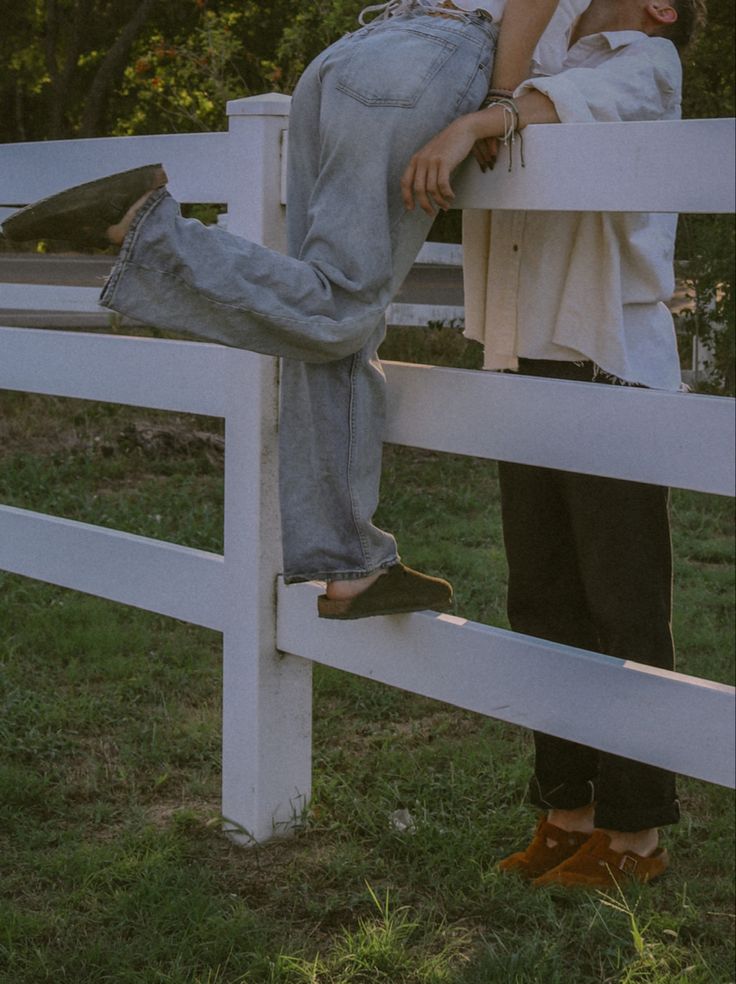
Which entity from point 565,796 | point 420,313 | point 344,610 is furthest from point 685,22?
point 420,313

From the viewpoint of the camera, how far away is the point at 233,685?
9.73 feet

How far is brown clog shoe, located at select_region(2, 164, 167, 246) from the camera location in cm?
215

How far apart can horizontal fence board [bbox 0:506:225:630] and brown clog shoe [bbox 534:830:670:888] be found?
36.4 inches

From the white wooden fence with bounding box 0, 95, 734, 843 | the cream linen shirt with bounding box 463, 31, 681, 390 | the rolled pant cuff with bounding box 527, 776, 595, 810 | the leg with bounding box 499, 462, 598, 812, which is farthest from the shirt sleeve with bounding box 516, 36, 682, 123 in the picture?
the rolled pant cuff with bounding box 527, 776, 595, 810

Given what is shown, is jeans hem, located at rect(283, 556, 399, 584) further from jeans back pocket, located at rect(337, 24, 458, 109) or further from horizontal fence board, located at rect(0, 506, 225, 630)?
jeans back pocket, located at rect(337, 24, 458, 109)

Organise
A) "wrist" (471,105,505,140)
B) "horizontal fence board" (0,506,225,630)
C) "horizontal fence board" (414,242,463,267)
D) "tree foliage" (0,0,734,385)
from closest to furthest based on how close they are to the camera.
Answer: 1. "wrist" (471,105,505,140)
2. "horizontal fence board" (0,506,225,630)
3. "tree foliage" (0,0,734,385)
4. "horizontal fence board" (414,242,463,267)

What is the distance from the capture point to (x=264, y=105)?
2746 mm

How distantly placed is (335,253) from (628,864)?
1.36 meters

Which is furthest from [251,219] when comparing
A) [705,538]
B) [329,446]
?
[705,538]

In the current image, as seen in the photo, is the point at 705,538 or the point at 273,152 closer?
the point at 273,152

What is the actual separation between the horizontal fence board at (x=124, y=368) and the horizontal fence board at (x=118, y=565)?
13.0 inches

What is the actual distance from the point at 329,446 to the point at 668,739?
80 cm

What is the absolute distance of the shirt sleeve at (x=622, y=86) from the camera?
90.6 inches

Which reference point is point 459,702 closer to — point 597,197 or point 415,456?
point 597,197
